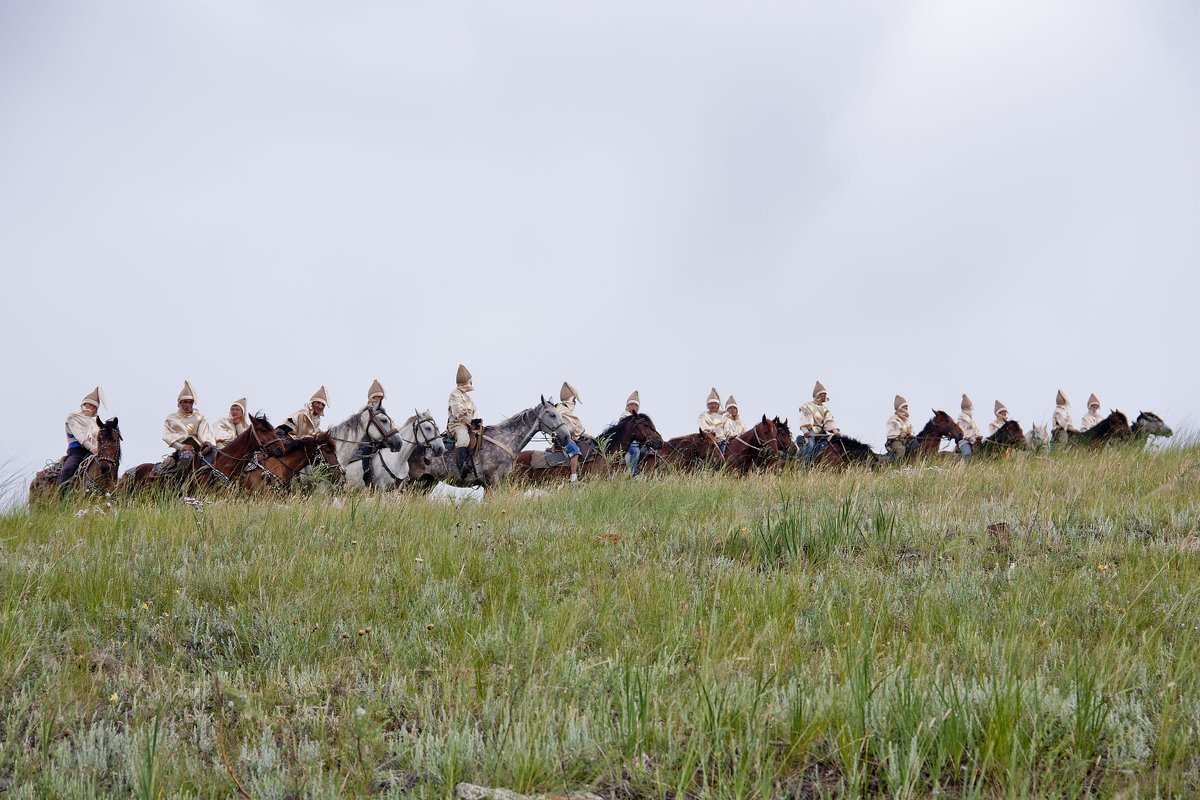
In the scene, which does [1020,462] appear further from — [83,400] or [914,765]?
[83,400]

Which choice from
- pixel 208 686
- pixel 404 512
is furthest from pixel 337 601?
pixel 404 512

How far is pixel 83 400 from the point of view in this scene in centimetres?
1488

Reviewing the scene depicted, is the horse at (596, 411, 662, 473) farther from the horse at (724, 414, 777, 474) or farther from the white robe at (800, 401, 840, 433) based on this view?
the white robe at (800, 401, 840, 433)

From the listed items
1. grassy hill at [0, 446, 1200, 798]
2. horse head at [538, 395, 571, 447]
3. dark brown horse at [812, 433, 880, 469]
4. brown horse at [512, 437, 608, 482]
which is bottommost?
grassy hill at [0, 446, 1200, 798]

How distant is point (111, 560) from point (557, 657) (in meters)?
4.03

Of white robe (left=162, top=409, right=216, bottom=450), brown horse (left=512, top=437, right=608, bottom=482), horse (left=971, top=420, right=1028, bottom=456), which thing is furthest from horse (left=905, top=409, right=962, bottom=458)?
white robe (left=162, top=409, right=216, bottom=450)

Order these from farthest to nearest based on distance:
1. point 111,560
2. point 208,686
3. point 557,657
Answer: point 111,560, point 208,686, point 557,657

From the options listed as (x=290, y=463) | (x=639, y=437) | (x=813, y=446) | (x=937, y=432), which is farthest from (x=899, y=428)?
(x=290, y=463)

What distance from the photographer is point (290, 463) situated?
13875 millimetres

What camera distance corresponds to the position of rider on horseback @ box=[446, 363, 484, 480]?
50.4 ft

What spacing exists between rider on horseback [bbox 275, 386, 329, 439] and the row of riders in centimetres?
2

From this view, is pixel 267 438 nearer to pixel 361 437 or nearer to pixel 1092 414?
pixel 361 437

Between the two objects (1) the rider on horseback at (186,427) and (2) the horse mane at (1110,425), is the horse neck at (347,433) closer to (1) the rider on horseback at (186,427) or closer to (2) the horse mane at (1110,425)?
(1) the rider on horseback at (186,427)

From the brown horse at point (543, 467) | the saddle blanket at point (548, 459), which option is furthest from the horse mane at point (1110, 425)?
the saddle blanket at point (548, 459)
